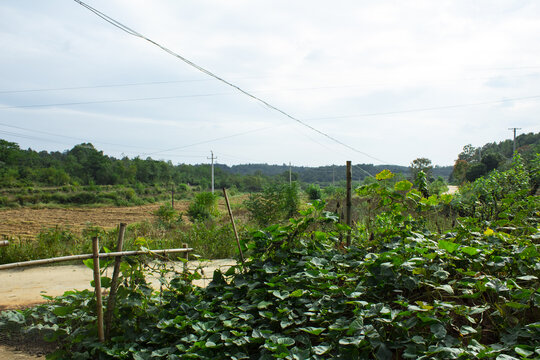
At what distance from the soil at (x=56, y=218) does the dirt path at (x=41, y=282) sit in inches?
374

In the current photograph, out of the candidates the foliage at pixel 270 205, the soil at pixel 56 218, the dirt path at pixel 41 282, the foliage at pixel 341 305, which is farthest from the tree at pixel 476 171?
the foliage at pixel 341 305

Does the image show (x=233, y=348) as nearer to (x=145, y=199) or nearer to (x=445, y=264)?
(x=445, y=264)

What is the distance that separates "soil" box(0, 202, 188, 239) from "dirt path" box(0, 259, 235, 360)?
9.50 meters

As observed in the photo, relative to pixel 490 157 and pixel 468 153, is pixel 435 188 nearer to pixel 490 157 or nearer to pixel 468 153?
pixel 490 157

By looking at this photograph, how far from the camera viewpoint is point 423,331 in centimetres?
227

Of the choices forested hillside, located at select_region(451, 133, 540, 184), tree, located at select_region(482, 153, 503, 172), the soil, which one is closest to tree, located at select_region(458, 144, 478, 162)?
→ forested hillside, located at select_region(451, 133, 540, 184)

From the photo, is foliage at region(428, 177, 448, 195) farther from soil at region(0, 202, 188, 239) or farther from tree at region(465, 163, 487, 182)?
soil at region(0, 202, 188, 239)

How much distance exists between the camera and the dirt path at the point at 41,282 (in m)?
4.74

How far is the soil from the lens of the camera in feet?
61.8

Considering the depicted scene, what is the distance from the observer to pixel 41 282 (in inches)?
228

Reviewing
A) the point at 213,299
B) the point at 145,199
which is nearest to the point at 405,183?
the point at 213,299

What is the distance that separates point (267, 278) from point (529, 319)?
5.80ft

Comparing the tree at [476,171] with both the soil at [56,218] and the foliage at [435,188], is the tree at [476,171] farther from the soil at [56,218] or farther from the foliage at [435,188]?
the soil at [56,218]

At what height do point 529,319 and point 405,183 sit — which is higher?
point 405,183
